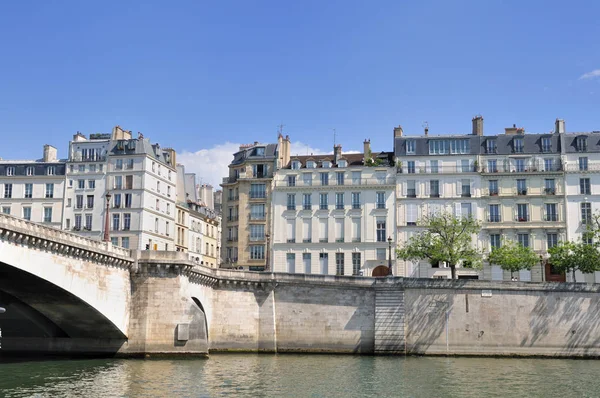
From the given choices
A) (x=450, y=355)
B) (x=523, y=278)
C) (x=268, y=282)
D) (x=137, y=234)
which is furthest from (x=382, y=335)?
(x=137, y=234)

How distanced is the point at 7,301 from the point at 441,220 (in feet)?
105

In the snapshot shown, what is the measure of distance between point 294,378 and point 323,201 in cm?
3013

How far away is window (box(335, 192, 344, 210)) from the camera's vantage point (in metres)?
63.2

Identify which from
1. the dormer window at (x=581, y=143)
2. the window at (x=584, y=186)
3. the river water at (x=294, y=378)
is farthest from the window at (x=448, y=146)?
the river water at (x=294, y=378)

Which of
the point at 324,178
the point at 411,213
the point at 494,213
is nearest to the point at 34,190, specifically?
the point at 324,178

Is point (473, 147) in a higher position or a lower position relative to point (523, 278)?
higher

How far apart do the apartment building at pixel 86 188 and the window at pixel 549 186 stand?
39.0m

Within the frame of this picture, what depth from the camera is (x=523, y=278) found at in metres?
60.6

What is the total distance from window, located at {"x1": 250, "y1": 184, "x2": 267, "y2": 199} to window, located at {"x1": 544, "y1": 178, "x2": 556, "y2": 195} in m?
24.0

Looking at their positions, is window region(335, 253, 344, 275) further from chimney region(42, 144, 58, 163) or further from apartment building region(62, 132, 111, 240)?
chimney region(42, 144, 58, 163)

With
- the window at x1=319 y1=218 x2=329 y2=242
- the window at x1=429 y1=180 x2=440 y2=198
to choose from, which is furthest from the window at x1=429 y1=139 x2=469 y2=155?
the window at x1=319 y1=218 x2=329 y2=242

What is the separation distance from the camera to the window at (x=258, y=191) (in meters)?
66.2

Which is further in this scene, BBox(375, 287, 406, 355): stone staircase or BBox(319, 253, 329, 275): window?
BBox(319, 253, 329, 275): window

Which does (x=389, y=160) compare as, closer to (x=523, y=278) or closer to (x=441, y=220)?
(x=441, y=220)
